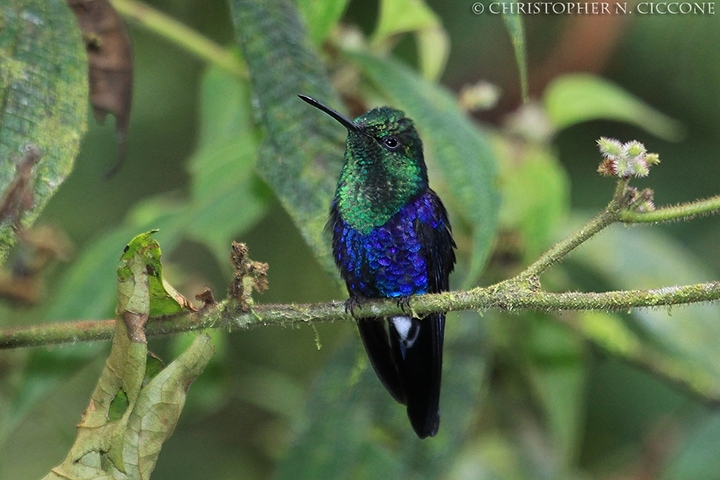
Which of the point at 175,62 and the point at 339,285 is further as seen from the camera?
the point at 175,62

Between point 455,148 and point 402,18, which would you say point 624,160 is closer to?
point 455,148

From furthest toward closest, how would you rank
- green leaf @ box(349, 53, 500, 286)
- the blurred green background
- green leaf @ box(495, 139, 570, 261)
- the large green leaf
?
the blurred green background < green leaf @ box(495, 139, 570, 261) < the large green leaf < green leaf @ box(349, 53, 500, 286)

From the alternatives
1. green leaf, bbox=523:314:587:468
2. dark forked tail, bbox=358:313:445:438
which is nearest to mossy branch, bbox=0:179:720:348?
dark forked tail, bbox=358:313:445:438

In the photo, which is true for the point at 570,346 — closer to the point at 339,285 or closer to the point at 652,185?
the point at 339,285

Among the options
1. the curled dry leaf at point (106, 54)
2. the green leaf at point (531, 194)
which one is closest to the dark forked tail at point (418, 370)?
the green leaf at point (531, 194)

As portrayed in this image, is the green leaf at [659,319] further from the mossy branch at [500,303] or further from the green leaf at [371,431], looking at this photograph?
the mossy branch at [500,303]

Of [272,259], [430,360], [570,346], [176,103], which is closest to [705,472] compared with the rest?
[570,346]

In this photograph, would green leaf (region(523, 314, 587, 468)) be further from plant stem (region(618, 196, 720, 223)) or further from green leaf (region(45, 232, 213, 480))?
green leaf (region(45, 232, 213, 480))
